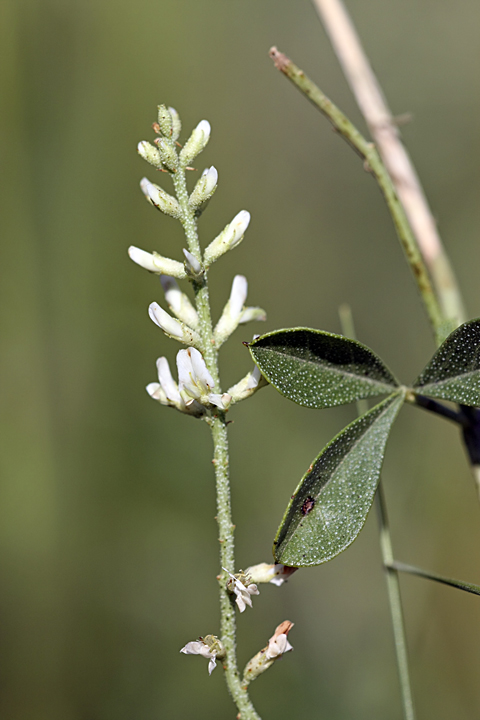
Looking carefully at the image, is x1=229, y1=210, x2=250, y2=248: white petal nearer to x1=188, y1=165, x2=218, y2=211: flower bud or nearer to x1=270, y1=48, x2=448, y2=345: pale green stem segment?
x1=188, y1=165, x2=218, y2=211: flower bud

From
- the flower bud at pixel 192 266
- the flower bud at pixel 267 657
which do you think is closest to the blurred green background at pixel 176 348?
the flower bud at pixel 267 657

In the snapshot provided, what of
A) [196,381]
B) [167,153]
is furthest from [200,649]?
[167,153]

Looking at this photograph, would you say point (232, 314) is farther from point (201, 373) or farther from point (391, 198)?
point (391, 198)

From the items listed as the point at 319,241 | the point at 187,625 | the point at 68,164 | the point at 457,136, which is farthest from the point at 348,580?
the point at 68,164

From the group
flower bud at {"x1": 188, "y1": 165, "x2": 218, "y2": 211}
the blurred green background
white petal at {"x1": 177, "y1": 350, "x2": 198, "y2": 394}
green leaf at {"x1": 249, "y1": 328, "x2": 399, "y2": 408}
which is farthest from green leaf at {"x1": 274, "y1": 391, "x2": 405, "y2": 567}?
the blurred green background

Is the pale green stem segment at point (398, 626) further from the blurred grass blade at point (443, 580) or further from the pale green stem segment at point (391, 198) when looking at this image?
the pale green stem segment at point (391, 198)

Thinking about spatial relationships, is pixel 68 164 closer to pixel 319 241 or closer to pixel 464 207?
pixel 319 241

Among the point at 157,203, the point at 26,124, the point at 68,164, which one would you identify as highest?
the point at 26,124
